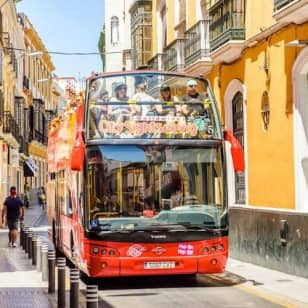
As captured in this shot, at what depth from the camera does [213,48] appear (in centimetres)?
2155

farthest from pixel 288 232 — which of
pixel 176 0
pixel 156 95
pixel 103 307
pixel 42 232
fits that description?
pixel 42 232

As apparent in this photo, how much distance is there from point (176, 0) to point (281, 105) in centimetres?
1113

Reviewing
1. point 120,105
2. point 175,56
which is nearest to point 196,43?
point 175,56

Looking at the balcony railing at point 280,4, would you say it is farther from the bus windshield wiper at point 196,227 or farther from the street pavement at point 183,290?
the street pavement at point 183,290

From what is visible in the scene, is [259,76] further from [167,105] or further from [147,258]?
[147,258]

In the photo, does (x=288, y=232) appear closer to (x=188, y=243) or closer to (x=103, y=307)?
(x=188, y=243)

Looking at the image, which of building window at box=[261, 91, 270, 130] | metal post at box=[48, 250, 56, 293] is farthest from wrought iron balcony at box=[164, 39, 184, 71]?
metal post at box=[48, 250, 56, 293]

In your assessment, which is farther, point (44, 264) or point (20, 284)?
point (44, 264)

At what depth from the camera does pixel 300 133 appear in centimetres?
1728

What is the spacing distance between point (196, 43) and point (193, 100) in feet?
29.1

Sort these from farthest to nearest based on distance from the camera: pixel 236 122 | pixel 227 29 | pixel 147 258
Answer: pixel 236 122 → pixel 227 29 → pixel 147 258

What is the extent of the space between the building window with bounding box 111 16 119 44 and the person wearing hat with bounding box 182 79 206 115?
3281 centimetres

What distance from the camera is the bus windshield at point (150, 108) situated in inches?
566

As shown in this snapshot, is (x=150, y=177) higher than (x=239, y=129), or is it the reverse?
(x=239, y=129)
